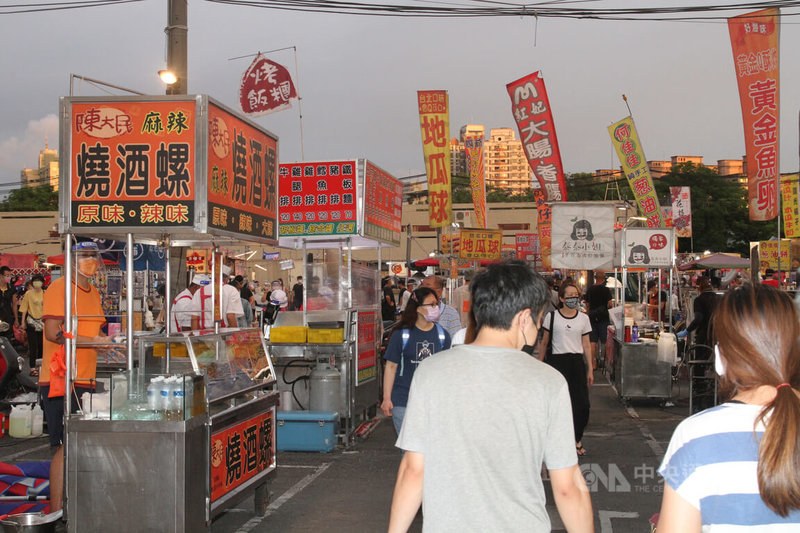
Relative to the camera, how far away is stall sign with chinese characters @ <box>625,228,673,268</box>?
13.6 meters

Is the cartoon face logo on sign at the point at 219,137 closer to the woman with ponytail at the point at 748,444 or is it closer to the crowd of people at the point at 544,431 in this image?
the crowd of people at the point at 544,431

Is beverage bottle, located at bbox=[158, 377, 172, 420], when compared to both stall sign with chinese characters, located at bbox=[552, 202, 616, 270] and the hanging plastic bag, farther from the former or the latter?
the hanging plastic bag

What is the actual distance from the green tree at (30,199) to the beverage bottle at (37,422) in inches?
2482

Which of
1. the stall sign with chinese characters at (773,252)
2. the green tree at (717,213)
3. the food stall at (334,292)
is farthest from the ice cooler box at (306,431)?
the green tree at (717,213)

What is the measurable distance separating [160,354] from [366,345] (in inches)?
189

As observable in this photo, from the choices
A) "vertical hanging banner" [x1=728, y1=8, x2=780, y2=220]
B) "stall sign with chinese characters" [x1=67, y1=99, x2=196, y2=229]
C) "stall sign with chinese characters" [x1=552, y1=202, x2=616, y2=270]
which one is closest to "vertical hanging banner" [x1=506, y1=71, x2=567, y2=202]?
"stall sign with chinese characters" [x1=552, y1=202, x2=616, y2=270]

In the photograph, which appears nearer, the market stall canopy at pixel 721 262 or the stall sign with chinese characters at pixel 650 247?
the stall sign with chinese characters at pixel 650 247

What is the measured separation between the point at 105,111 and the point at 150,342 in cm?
180

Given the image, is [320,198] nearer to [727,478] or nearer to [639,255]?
[639,255]

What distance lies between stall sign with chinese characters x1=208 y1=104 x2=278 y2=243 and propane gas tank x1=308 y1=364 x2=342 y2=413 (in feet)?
9.42

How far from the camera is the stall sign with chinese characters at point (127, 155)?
5.56 meters

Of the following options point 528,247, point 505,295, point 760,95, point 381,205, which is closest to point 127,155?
point 505,295

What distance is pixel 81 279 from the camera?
6.38 metres

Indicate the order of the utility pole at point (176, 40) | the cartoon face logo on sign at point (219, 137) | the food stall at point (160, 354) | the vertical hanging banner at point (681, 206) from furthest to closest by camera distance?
1. the vertical hanging banner at point (681, 206)
2. the utility pole at point (176, 40)
3. the cartoon face logo on sign at point (219, 137)
4. the food stall at point (160, 354)
